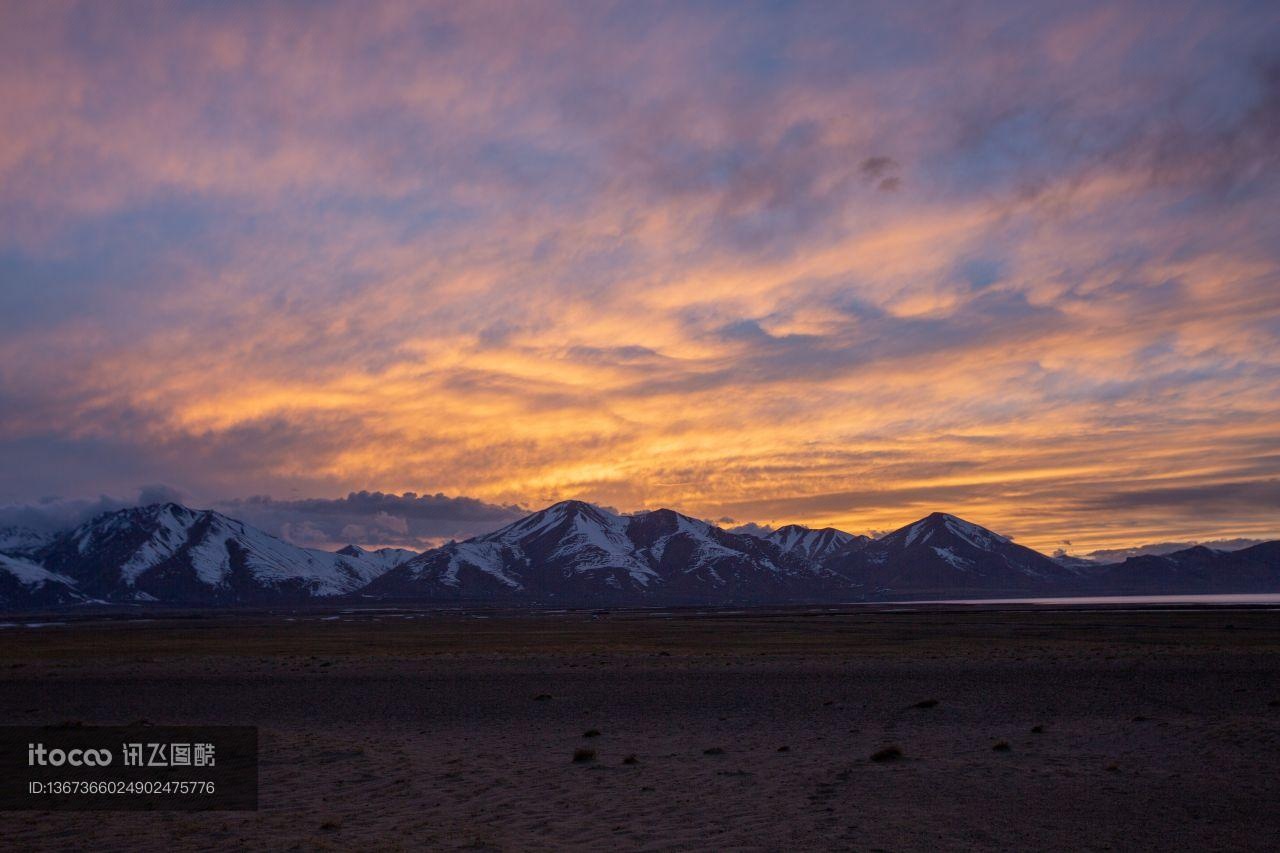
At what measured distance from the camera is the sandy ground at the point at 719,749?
1278 centimetres

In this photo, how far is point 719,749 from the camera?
19.9m

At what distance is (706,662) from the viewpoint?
4319 cm

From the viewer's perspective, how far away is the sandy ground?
12.8 meters

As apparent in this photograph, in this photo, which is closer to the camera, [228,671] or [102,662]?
[228,671]

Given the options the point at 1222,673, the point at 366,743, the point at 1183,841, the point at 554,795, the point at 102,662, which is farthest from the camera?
the point at 102,662

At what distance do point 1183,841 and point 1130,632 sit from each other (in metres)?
66.5

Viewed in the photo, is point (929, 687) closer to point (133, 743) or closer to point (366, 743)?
point (366, 743)

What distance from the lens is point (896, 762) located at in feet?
58.6

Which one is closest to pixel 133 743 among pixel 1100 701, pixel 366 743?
pixel 366 743

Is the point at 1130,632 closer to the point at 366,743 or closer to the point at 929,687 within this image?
the point at 929,687

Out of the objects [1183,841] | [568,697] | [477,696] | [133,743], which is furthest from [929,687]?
[133,743]

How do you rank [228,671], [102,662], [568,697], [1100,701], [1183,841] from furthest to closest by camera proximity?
[102,662] < [228,671] < [568,697] < [1100,701] < [1183,841]

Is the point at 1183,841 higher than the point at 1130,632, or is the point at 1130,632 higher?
the point at 1183,841

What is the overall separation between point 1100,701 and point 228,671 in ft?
125
